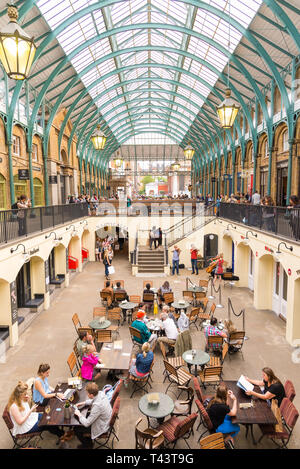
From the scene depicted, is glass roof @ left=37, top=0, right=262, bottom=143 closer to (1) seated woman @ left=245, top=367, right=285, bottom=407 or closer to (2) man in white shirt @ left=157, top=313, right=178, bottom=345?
(2) man in white shirt @ left=157, top=313, right=178, bottom=345

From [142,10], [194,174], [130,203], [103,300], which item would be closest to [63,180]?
[130,203]

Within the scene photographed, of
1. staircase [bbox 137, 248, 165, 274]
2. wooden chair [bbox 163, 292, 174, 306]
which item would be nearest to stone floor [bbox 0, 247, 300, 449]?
wooden chair [bbox 163, 292, 174, 306]

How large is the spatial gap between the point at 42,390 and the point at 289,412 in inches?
185

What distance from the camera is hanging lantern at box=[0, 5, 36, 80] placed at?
4910 mm

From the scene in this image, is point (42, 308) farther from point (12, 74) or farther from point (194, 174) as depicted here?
point (194, 174)

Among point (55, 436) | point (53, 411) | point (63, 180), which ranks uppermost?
point (63, 180)

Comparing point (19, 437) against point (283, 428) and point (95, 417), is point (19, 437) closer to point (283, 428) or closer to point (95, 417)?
point (95, 417)

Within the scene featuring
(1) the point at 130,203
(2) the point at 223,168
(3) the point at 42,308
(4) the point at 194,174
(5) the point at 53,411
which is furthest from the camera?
(4) the point at 194,174

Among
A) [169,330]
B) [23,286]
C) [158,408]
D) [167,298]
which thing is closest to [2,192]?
[23,286]

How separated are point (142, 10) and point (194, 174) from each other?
31995mm

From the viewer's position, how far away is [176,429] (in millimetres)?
5516

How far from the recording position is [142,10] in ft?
62.7

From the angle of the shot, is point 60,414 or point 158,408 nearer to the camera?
point 60,414

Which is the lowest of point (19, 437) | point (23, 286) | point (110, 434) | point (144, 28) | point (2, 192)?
point (110, 434)
